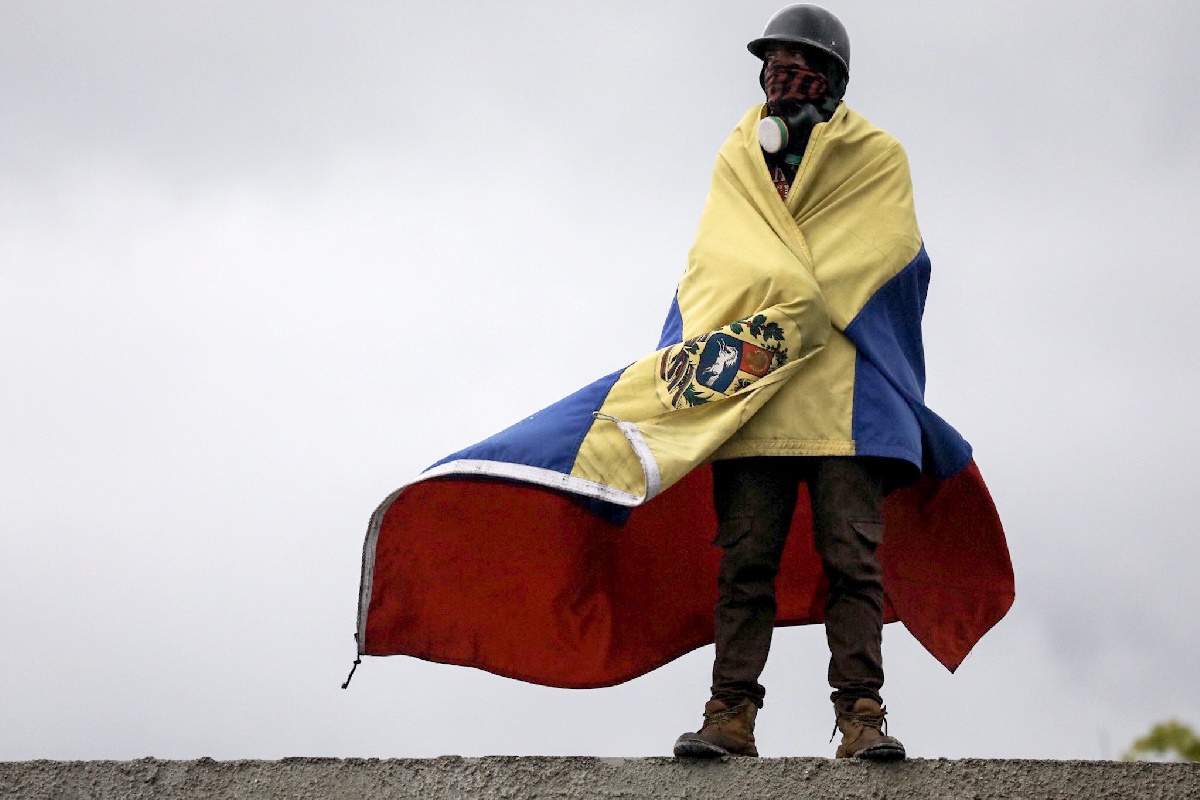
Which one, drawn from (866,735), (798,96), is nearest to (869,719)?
(866,735)

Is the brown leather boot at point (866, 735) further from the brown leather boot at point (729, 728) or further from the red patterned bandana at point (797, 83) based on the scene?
the red patterned bandana at point (797, 83)

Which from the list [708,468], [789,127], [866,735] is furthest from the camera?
[708,468]

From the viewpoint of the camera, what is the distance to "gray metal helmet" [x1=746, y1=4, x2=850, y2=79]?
4949 mm

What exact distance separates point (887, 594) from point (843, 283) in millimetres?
922

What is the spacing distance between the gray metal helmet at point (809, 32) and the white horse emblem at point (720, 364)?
2.94ft

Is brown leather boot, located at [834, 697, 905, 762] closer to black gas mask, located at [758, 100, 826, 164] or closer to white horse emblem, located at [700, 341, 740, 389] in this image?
white horse emblem, located at [700, 341, 740, 389]

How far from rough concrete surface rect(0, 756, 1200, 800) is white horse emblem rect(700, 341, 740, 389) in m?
1.00

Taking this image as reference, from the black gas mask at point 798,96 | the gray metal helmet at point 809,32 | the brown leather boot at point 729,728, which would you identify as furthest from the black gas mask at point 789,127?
the brown leather boot at point 729,728

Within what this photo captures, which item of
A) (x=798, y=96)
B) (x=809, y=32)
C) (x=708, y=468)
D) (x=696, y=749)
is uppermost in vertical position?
(x=809, y=32)

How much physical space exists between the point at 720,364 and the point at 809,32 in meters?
0.98

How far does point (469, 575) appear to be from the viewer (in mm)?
5055

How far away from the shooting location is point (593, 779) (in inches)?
162

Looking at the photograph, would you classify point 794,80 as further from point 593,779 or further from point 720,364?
point 593,779

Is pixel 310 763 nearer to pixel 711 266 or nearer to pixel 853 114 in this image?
pixel 711 266
